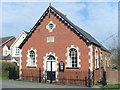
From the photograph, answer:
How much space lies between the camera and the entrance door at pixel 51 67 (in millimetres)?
21731

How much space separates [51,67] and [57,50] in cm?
215

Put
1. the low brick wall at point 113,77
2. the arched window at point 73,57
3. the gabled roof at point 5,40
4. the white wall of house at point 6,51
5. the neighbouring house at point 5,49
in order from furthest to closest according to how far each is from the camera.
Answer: the gabled roof at point 5,40, the white wall of house at point 6,51, the neighbouring house at point 5,49, the low brick wall at point 113,77, the arched window at point 73,57

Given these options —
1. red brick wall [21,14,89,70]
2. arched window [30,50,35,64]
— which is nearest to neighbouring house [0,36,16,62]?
arched window [30,50,35,64]

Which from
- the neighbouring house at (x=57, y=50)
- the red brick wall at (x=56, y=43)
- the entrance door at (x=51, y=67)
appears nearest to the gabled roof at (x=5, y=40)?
the neighbouring house at (x=57, y=50)

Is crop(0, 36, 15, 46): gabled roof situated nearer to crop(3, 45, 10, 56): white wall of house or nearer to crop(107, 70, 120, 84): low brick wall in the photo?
crop(3, 45, 10, 56): white wall of house

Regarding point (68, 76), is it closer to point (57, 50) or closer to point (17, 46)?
point (57, 50)

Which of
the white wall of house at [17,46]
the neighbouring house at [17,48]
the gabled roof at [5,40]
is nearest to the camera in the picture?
the neighbouring house at [17,48]

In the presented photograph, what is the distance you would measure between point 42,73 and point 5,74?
27.0ft

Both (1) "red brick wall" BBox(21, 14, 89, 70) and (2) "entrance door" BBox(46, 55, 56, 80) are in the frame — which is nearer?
(1) "red brick wall" BBox(21, 14, 89, 70)

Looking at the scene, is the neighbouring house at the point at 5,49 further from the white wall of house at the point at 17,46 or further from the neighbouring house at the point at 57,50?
the neighbouring house at the point at 57,50

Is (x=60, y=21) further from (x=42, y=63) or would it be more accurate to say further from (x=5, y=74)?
(x=5, y=74)

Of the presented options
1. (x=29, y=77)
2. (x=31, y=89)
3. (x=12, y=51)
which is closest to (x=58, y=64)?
(x=29, y=77)

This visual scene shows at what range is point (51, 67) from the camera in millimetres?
22016

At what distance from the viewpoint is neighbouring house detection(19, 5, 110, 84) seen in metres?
20.3
